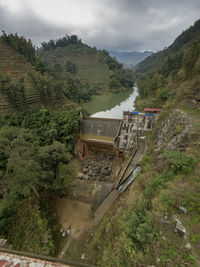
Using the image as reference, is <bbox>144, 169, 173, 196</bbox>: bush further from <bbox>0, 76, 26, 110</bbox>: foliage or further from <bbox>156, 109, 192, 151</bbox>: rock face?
<bbox>0, 76, 26, 110</bbox>: foliage

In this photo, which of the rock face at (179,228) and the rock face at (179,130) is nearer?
the rock face at (179,228)

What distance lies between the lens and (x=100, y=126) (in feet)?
66.3

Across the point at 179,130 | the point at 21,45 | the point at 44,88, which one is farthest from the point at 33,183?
the point at 21,45

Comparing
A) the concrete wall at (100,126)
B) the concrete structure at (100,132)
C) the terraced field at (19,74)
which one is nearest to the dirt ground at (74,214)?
the concrete structure at (100,132)

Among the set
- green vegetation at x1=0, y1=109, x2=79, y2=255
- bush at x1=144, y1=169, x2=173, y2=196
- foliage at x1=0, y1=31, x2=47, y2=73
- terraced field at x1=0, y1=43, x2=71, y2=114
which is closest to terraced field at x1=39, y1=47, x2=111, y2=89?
foliage at x1=0, y1=31, x2=47, y2=73

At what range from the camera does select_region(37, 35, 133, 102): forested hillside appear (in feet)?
199

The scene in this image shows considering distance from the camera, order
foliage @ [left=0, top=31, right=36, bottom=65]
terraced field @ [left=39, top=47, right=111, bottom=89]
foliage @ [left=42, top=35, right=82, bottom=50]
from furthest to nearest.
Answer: foliage @ [left=42, top=35, right=82, bottom=50]
terraced field @ [left=39, top=47, right=111, bottom=89]
foliage @ [left=0, top=31, right=36, bottom=65]

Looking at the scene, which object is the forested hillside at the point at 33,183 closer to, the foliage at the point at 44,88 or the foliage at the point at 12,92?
the foliage at the point at 12,92

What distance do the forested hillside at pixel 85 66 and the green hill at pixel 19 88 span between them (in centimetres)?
1514

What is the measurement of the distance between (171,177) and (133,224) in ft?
12.6

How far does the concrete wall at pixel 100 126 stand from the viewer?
19391 mm

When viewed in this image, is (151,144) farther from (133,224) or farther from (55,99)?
(55,99)

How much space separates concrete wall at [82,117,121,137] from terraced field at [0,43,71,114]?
32.2 feet

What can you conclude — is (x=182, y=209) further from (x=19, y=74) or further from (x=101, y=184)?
(x=19, y=74)
